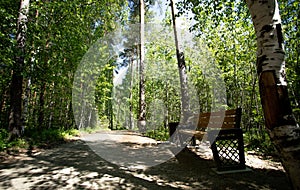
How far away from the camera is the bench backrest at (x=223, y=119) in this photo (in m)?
4.29

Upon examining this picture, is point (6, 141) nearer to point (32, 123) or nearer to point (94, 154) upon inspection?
point (94, 154)

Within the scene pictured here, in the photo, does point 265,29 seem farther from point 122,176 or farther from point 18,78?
point 18,78

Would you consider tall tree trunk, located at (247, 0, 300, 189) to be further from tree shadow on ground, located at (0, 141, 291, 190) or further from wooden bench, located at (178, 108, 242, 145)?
wooden bench, located at (178, 108, 242, 145)

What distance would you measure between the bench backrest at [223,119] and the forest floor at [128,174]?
0.90 meters

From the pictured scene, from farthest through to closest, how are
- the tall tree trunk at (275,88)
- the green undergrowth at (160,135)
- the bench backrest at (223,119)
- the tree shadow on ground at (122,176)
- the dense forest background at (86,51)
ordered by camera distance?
the green undergrowth at (160,135)
the dense forest background at (86,51)
the bench backrest at (223,119)
the tree shadow on ground at (122,176)
the tall tree trunk at (275,88)

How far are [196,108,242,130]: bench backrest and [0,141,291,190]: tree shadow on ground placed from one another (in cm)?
94

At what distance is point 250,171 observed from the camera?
4051mm

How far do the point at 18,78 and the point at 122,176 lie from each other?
5.66 metres

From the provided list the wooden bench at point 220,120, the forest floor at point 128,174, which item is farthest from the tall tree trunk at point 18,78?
the wooden bench at point 220,120

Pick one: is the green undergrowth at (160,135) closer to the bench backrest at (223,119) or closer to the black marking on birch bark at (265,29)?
the bench backrest at (223,119)

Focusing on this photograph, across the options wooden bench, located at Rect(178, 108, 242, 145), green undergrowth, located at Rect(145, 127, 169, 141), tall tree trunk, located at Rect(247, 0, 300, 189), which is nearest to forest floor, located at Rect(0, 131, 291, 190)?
wooden bench, located at Rect(178, 108, 242, 145)

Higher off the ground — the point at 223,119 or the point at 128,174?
the point at 223,119

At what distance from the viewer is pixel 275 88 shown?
2396mm

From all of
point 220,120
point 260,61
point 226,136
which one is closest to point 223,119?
point 220,120
